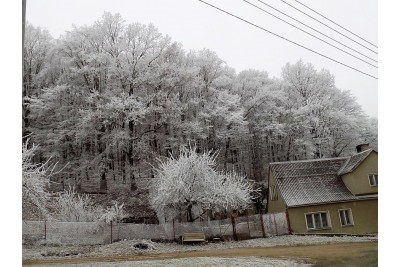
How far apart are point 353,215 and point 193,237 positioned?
11.3ft

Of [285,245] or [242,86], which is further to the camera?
[242,86]

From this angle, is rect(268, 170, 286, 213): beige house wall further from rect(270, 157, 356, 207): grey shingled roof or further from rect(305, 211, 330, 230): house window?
rect(305, 211, 330, 230): house window

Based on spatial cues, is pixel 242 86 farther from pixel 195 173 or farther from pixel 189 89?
pixel 195 173

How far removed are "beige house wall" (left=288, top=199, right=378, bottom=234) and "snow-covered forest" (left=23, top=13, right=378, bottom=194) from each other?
1.21 meters

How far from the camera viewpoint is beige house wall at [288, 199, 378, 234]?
8.03 meters

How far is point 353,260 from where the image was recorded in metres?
7.61

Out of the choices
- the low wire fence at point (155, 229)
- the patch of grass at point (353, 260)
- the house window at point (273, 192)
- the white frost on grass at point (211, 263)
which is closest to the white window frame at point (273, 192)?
the house window at point (273, 192)

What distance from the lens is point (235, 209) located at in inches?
401

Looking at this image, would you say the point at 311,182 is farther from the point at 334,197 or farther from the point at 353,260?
the point at 353,260

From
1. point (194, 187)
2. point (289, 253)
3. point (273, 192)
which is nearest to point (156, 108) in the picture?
point (194, 187)
